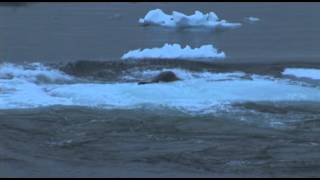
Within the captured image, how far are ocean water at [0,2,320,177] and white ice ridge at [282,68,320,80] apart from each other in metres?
0.02

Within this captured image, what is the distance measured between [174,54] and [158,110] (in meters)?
7.00

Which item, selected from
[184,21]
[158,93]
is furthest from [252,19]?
[158,93]

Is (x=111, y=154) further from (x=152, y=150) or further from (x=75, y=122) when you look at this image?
(x=75, y=122)

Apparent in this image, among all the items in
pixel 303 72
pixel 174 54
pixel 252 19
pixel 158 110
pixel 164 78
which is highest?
pixel 252 19

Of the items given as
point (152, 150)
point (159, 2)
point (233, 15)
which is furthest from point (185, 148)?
point (159, 2)

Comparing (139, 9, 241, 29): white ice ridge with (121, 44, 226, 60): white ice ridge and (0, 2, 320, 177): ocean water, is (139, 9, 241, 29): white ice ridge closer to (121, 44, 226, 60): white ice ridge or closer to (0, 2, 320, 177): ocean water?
(0, 2, 320, 177): ocean water

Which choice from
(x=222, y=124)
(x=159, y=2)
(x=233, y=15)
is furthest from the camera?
(x=159, y=2)

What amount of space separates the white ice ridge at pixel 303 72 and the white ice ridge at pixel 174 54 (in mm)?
2823

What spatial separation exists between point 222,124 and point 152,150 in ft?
5.85

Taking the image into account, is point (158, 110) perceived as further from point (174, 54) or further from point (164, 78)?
point (174, 54)

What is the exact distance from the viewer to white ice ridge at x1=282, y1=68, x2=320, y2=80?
14.9 metres

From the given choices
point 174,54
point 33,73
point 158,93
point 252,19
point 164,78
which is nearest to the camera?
point 158,93

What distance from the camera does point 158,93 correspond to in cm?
1248

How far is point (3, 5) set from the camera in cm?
3709
